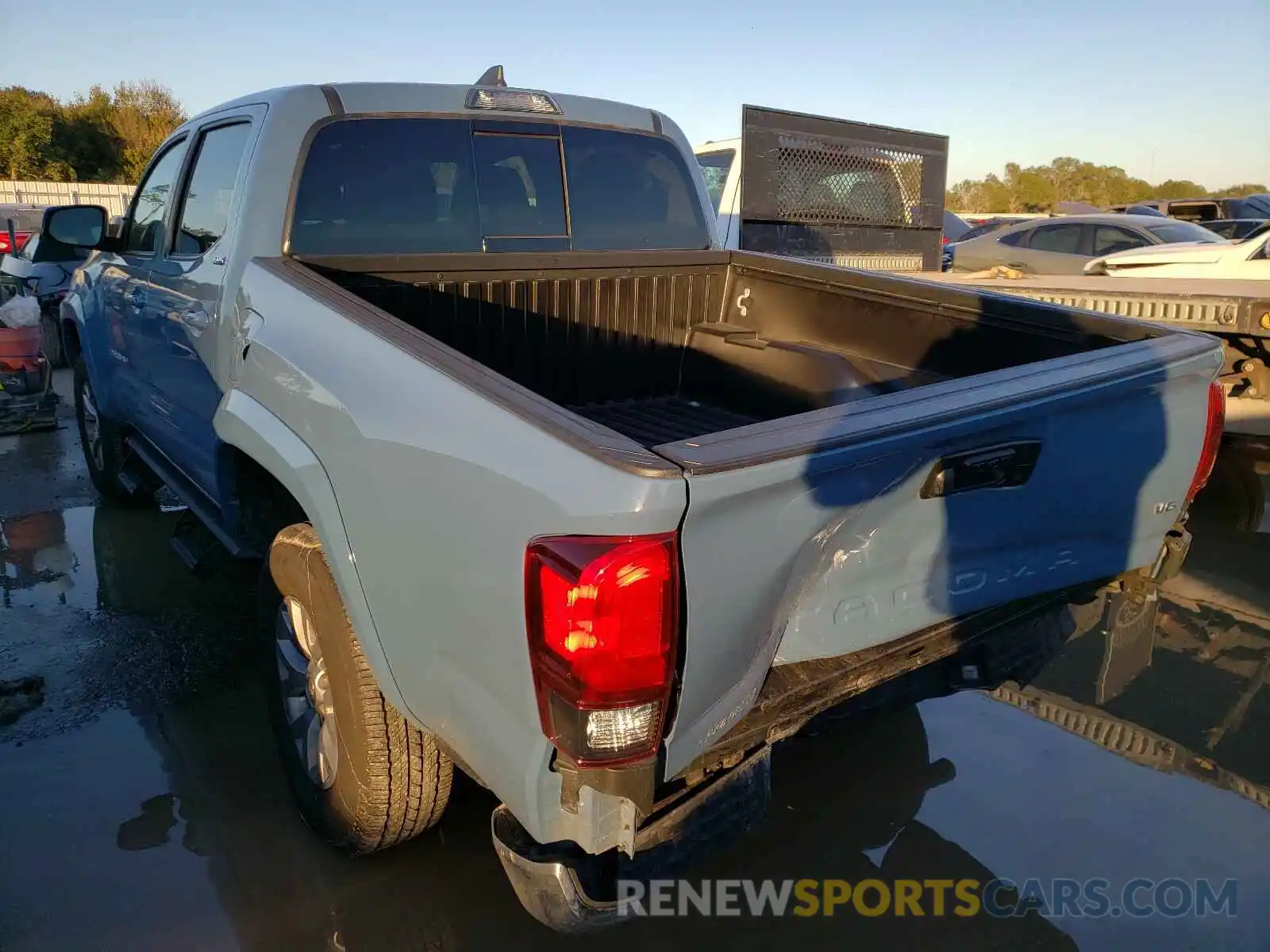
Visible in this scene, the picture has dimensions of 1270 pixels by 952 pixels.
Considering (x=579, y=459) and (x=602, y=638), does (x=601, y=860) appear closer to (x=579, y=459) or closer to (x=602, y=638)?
(x=602, y=638)

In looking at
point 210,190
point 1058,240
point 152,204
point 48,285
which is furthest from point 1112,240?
point 48,285

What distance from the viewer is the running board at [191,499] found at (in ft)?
10.7

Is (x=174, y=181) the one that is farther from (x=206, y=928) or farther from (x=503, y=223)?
(x=206, y=928)

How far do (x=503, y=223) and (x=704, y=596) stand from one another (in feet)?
7.83

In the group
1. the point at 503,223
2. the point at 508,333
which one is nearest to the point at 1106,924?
the point at 508,333

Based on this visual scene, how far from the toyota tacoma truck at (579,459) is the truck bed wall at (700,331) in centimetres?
1

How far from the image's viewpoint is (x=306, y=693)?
2740mm

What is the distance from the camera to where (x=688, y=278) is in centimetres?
396

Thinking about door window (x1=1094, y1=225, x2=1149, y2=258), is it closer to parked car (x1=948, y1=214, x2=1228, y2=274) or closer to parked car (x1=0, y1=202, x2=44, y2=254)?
parked car (x1=948, y1=214, x2=1228, y2=274)

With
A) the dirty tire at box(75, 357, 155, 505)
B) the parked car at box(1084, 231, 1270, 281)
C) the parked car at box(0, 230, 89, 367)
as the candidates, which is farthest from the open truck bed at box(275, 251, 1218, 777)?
the parked car at box(0, 230, 89, 367)

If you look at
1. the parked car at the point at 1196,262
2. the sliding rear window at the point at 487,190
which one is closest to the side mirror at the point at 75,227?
the sliding rear window at the point at 487,190

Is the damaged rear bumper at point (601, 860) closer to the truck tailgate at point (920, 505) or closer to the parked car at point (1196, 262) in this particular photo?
the truck tailgate at point (920, 505)

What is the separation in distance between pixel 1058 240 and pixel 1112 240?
66 cm

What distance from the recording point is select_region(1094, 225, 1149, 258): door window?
1140 centimetres
